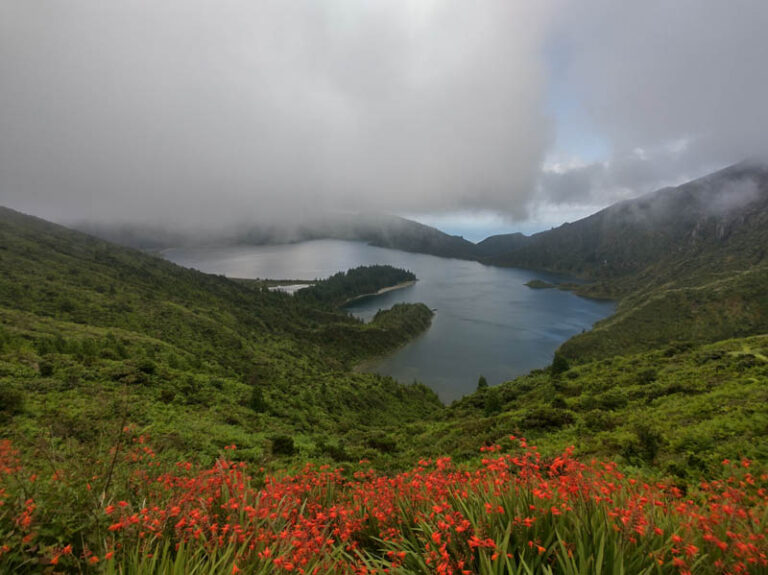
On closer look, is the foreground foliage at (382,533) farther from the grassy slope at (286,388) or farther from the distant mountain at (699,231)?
the distant mountain at (699,231)

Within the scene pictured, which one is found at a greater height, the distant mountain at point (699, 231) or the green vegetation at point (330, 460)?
the distant mountain at point (699, 231)

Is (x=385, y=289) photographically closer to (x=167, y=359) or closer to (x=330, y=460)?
(x=167, y=359)

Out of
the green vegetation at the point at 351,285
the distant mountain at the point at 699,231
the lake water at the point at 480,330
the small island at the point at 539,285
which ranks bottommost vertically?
the lake water at the point at 480,330

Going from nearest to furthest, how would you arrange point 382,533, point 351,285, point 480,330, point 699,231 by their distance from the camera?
point 382,533 → point 480,330 → point 699,231 → point 351,285

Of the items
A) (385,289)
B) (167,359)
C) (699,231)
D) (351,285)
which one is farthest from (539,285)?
(167,359)

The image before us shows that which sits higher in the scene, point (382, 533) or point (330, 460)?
point (382, 533)

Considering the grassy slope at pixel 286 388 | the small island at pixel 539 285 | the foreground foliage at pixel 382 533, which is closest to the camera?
the foreground foliage at pixel 382 533

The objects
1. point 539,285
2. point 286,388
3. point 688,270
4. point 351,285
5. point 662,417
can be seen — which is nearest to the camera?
point 662,417

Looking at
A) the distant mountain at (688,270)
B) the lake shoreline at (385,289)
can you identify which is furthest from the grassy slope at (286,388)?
the lake shoreline at (385,289)

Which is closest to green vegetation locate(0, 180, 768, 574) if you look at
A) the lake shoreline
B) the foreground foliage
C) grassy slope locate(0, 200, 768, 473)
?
the foreground foliage

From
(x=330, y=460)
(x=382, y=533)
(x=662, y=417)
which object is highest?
(x=382, y=533)

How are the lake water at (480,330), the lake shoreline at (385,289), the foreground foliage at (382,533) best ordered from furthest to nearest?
the lake shoreline at (385,289) < the lake water at (480,330) < the foreground foliage at (382,533)

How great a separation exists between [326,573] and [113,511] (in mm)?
1808

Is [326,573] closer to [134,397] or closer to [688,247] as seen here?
[134,397]
